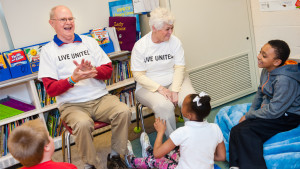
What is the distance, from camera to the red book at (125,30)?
3404 millimetres

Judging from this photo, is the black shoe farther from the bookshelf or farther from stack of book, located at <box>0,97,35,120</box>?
stack of book, located at <box>0,97,35,120</box>

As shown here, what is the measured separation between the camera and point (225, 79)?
3686 mm

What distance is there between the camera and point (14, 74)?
3.02 m

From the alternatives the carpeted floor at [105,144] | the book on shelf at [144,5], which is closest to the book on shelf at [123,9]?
the book on shelf at [144,5]

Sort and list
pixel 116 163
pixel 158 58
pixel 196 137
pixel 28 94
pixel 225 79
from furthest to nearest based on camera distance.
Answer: pixel 225 79, pixel 28 94, pixel 158 58, pixel 116 163, pixel 196 137

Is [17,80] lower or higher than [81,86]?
higher

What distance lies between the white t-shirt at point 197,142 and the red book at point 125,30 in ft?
5.63

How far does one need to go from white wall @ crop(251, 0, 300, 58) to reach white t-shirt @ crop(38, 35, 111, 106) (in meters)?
1.96

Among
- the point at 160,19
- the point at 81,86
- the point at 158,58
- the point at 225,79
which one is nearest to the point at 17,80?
the point at 81,86

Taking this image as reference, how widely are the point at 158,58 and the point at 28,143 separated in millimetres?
1657

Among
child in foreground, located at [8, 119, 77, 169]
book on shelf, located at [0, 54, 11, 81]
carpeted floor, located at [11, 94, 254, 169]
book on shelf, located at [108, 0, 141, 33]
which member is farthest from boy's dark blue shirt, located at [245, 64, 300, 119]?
book on shelf, located at [0, 54, 11, 81]

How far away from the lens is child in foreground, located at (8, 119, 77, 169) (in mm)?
1451

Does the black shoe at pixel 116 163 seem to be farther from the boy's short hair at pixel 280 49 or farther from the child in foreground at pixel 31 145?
the boy's short hair at pixel 280 49

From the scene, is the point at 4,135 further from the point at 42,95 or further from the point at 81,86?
the point at 81,86
